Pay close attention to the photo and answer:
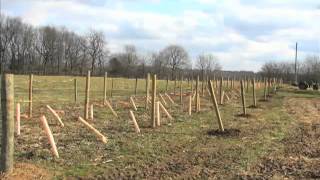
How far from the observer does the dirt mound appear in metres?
9.35

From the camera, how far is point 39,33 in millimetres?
122625

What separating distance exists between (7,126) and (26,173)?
0.89 meters

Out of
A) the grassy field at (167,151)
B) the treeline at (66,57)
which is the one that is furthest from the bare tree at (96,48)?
the grassy field at (167,151)

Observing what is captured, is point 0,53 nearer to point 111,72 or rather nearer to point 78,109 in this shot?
point 111,72

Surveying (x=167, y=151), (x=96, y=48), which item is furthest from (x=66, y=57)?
(x=167, y=151)

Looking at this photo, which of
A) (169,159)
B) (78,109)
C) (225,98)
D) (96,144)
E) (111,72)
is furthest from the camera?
(111,72)

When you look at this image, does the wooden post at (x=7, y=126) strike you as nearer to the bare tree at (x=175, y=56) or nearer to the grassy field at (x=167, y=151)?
the grassy field at (x=167, y=151)

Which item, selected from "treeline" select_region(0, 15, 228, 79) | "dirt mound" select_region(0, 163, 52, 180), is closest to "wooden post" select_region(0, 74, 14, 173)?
"dirt mound" select_region(0, 163, 52, 180)

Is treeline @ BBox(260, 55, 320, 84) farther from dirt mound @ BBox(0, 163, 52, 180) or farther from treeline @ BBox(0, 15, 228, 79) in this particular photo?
dirt mound @ BBox(0, 163, 52, 180)

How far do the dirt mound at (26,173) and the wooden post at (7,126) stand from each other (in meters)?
0.17

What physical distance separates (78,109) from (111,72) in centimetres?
9740

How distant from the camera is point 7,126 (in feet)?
31.4

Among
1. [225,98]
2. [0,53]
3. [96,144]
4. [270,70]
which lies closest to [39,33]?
[0,53]

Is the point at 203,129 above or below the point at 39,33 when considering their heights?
below
